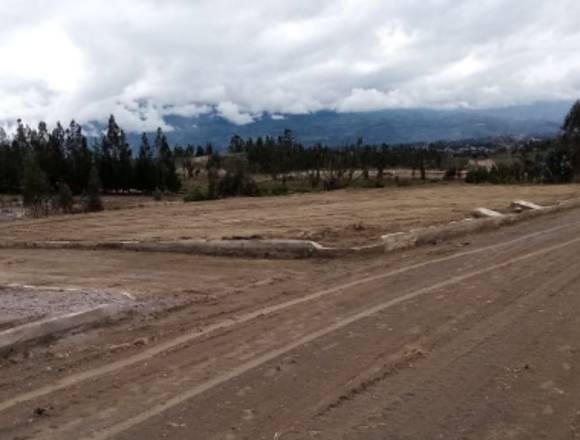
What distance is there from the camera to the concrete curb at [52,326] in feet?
22.8

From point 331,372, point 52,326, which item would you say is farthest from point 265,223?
point 331,372

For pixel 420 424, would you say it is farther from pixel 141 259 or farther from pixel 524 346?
pixel 141 259

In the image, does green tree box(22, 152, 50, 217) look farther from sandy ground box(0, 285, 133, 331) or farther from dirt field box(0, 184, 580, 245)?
sandy ground box(0, 285, 133, 331)

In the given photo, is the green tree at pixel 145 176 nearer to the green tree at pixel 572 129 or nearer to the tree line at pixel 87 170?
the tree line at pixel 87 170

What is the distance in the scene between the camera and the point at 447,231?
1553 cm

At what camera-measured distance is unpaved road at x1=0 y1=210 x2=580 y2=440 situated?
197 inches

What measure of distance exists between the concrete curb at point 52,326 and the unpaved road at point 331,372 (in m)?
0.27

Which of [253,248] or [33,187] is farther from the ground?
[33,187]

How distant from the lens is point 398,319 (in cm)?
793

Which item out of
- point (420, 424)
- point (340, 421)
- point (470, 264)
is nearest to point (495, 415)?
point (420, 424)

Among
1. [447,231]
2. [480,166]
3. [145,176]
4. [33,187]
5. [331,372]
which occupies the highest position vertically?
[145,176]

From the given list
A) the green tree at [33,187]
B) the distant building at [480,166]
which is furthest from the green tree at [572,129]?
the green tree at [33,187]

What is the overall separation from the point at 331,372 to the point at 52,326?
3185 mm

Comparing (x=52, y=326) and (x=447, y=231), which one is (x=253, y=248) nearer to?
(x=447, y=231)
